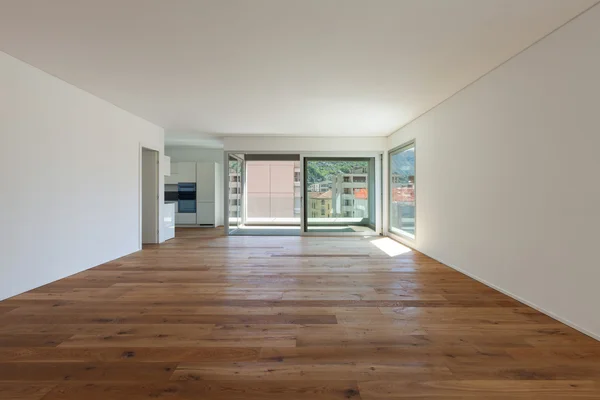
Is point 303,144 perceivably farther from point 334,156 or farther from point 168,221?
point 168,221

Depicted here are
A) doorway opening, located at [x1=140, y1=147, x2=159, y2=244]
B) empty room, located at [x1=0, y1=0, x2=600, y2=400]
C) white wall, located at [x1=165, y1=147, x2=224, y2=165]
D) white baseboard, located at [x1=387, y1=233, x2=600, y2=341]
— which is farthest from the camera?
white wall, located at [x1=165, y1=147, x2=224, y2=165]

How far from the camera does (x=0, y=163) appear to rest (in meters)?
3.08

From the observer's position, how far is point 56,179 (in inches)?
149

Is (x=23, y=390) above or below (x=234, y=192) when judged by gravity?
below

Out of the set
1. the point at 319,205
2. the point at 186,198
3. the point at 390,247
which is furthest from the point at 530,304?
the point at 186,198

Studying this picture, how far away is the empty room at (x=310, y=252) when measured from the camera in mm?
1948

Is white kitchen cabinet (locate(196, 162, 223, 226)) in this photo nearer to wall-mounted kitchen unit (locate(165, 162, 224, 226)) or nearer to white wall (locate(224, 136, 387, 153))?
wall-mounted kitchen unit (locate(165, 162, 224, 226))

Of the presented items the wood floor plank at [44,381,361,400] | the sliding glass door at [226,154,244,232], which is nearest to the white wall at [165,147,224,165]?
the sliding glass door at [226,154,244,232]

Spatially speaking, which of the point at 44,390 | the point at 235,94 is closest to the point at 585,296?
the point at 44,390

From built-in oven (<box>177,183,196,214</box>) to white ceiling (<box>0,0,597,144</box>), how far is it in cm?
491

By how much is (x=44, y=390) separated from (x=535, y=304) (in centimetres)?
384

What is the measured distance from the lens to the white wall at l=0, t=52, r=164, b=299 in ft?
10.5

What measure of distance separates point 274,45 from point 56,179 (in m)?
3.14

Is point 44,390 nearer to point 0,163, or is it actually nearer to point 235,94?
point 0,163
